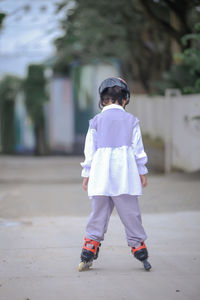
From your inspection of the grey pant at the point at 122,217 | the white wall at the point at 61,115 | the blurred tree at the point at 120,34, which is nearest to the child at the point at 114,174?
the grey pant at the point at 122,217

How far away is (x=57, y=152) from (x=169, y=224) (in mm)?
33168

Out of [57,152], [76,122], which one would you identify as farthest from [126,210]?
[57,152]

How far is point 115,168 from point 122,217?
442 mm

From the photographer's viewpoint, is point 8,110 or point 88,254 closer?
point 88,254

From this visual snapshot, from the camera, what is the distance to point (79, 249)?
6945mm

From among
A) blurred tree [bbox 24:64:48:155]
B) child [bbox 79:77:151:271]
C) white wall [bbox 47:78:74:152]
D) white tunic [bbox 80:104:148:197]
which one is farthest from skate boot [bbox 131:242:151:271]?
blurred tree [bbox 24:64:48:155]

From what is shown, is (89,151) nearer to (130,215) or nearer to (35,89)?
(130,215)

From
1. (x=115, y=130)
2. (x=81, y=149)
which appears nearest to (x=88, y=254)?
(x=115, y=130)

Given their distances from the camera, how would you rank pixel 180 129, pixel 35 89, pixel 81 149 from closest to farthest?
pixel 180 129
pixel 81 149
pixel 35 89

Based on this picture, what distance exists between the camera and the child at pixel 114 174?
19.3 ft

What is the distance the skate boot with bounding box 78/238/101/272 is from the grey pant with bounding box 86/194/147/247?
0.05 metres

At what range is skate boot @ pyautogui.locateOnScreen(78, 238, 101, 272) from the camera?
5.93m

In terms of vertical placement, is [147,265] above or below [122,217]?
below

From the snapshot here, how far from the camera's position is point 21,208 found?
10641 mm
